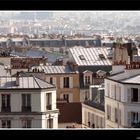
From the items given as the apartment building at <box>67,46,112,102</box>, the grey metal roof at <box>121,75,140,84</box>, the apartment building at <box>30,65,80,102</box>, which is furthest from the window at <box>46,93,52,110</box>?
the apartment building at <box>67,46,112,102</box>

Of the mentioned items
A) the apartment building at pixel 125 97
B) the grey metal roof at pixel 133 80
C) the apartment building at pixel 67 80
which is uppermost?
the grey metal roof at pixel 133 80

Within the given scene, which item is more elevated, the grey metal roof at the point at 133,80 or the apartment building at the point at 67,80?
the grey metal roof at the point at 133,80

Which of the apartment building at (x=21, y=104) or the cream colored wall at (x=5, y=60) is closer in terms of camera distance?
the apartment building at (x=21, y=104)

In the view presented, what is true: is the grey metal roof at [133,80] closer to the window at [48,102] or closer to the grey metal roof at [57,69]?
the window at [48,102]

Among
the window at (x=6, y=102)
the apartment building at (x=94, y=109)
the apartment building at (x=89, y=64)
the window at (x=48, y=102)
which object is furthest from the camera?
the apartment building at (x=89, y=64)

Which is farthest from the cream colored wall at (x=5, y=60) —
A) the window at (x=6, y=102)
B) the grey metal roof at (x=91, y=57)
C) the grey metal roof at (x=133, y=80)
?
the window at (x=6, y=102)

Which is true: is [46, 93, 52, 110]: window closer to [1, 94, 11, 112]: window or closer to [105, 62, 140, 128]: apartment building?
[1, 94, 11, 112]: window

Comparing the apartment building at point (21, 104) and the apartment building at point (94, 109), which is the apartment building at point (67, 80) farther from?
the apartment building at point (21, 104)

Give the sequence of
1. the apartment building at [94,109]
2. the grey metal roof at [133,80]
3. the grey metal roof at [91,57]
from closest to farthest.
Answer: the grey metal roof at [133,80]
the apartment building at [94,109]
the grey metal roof at [91,57]

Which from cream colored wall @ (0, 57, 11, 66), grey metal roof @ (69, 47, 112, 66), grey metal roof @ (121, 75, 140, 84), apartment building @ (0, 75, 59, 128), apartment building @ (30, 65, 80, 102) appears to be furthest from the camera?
grey metal roof @ (69, 47, 112, 66)
